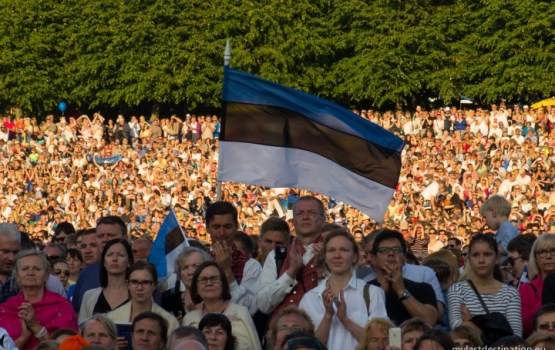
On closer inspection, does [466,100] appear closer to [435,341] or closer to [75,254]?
[75,254]

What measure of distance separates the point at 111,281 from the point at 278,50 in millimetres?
49228

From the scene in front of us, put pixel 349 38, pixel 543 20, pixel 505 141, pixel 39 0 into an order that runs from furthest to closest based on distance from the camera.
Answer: pixel 39 0
pixel 349 38
pixel 543 20
pixel 505 141

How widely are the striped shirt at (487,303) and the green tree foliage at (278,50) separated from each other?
45.0 meters

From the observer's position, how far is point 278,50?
60406mm

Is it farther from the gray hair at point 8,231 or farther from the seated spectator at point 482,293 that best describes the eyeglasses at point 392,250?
the gray hair at point 8,231

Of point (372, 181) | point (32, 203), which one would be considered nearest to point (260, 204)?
point (32, 203)

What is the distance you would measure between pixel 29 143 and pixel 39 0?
2013 centimetres

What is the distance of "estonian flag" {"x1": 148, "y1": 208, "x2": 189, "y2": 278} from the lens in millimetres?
13188

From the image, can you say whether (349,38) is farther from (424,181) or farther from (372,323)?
(372,323)

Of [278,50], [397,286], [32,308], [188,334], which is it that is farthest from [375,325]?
[278,50]

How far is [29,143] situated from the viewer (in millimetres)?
47094

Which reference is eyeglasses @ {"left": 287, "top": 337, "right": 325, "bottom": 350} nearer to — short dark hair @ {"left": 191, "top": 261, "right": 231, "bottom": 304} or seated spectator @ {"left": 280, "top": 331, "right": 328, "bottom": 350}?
seated spectator @ {"left": 280, "top": 331, "right": 328, "bottom": 350}

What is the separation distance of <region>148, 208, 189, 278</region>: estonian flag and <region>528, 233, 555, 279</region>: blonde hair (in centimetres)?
301

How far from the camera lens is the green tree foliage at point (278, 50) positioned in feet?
189
